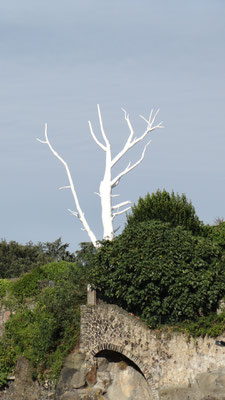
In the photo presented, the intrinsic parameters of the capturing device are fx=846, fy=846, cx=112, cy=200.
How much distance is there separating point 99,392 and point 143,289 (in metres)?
5.14

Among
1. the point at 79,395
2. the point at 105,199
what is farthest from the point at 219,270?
the point at 105,199

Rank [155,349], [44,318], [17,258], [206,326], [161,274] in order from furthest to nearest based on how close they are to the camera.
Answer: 1. [17,258]
2. [44,318]
3. [161,274]
4. [155,349]
5. [206,326]

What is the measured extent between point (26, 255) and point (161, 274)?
116ft

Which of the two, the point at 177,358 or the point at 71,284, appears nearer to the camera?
the point at 177,358

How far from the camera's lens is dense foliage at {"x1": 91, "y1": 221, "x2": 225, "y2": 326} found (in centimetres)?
3853

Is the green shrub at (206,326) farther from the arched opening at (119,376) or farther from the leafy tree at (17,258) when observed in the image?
the leafy tree at (17,258)

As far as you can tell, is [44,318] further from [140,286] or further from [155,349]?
[155,349]

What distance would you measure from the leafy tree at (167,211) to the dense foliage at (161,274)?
9.00ft

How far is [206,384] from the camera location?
36594mm

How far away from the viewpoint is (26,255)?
7281cm

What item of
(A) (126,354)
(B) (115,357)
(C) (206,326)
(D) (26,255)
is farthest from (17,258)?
(C) (206,326)

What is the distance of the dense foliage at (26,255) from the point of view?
7062 centimetres

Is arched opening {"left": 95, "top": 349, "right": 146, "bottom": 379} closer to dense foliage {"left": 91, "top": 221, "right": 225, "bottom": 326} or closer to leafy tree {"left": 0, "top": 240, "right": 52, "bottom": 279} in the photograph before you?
dense foliage {"left": 91, "top": 221, "right": 225, "bottom": 326}

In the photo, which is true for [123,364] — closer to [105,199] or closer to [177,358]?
[177,358]
